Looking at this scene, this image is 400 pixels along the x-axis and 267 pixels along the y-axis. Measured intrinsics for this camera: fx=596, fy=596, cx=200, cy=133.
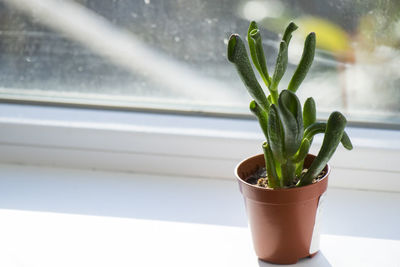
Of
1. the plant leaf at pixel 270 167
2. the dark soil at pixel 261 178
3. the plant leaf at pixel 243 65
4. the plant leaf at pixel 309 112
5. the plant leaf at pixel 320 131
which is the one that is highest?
the plant leaf at pixel 243 65

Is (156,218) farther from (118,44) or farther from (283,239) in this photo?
(118,44)

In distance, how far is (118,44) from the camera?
1.18 m

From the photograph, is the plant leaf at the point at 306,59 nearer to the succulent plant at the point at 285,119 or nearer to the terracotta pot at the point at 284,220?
the succulent plant at the point at 285,119

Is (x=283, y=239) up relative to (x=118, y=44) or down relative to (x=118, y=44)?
down

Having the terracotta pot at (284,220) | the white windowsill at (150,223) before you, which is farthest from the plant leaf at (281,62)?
the white windowsill at (150,223)

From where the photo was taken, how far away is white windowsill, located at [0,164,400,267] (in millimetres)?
880

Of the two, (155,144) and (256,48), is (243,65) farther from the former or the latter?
(155,144)

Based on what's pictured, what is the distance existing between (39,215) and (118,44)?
375 millimetres

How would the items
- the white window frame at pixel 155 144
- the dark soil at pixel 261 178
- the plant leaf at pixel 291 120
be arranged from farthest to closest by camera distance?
the white window frame at pixel 155 144, the dark soil at pixel 261 178, the plant leaf at pixel 291 120

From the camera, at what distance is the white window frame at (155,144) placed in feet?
3.42

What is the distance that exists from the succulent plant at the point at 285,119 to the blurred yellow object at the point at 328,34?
29cm

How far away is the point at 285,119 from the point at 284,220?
163 mm

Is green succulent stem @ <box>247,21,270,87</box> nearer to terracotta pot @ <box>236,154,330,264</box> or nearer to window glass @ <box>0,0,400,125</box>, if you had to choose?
terracotta pot @ <box>236,154,330,264</box>

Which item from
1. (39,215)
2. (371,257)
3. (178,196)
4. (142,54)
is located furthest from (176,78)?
(371,257)
